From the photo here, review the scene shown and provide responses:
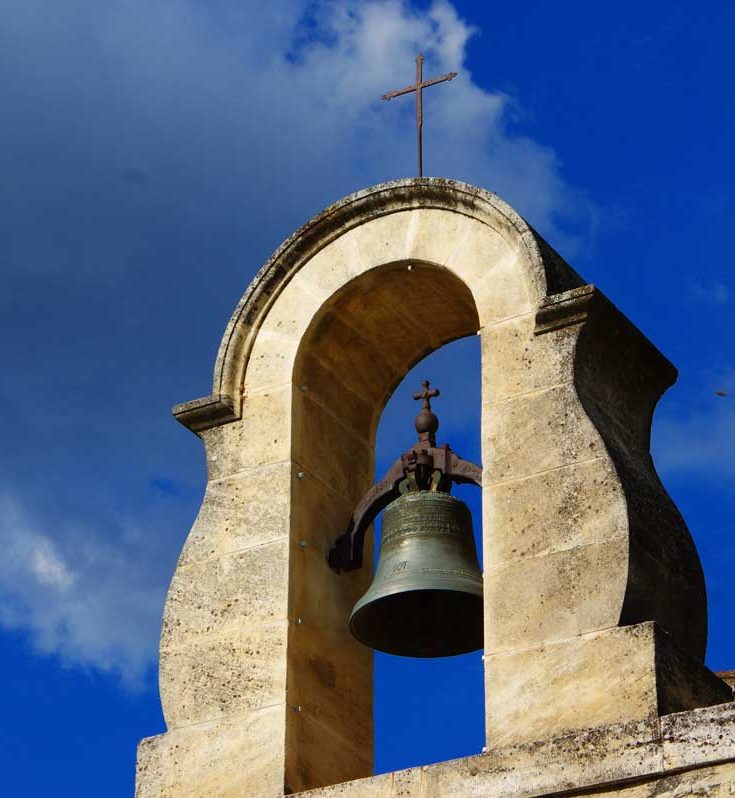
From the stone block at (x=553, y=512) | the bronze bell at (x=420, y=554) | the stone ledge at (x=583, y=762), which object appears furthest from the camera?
the bronze bell at (x=420, y=554)

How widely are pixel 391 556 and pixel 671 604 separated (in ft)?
5.88

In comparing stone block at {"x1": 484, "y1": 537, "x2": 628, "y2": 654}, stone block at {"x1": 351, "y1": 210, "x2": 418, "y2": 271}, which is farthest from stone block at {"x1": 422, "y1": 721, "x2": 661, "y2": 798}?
stone block at {"x1": 351, "y1": 210, "x2": 418, "y2": 271}

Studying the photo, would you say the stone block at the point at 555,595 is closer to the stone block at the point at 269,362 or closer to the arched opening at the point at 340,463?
the arched opening at the point at 340,463

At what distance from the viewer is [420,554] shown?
40.1ft

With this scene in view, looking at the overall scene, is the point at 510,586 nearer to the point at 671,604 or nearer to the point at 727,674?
the point at 671,604

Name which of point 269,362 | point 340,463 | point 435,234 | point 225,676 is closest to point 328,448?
point 340,463

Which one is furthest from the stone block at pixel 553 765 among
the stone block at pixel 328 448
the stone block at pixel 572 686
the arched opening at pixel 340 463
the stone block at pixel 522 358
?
the stone block at pixel 328 448

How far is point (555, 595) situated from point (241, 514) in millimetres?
2141

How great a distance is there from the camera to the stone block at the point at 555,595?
10.9 meters

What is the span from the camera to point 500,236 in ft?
40.3

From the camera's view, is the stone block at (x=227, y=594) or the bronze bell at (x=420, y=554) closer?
the stone block at (x=227, y=594)

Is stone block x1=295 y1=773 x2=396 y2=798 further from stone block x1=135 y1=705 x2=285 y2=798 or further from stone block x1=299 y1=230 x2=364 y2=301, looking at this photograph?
stone block x1=299 y1=230 x2=364 y2=301

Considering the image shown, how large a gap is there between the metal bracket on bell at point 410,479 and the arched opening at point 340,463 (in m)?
0.09

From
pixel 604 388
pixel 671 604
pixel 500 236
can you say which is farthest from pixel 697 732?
pixel 500 236
